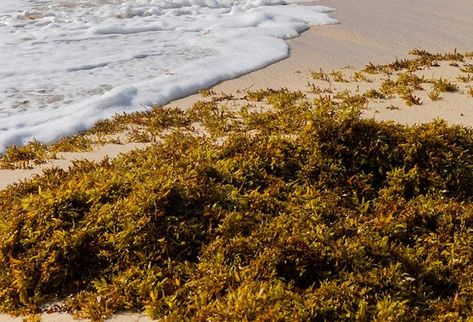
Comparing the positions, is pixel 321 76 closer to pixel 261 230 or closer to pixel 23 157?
pixel 23 157

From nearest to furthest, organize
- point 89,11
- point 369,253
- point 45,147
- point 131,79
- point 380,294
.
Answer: point 380,294, point 369,253, point 45,147, point 131,79, point 89,11

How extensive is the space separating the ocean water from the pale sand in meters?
0.35

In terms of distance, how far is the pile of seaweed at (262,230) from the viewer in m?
2.14

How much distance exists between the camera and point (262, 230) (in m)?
2.44

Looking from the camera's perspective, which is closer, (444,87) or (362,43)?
(444,87)

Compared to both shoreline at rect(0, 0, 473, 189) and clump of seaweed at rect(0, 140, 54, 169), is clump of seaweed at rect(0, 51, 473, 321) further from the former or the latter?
shoreline at rect(0, 0, 473, 189)

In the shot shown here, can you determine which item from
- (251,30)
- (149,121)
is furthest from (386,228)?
(251,30)

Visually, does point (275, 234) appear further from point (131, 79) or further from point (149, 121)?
point (131, 79)

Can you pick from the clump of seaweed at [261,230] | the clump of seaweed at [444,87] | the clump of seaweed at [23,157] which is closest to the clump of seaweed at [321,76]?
the clump of seaweed at [444,87]

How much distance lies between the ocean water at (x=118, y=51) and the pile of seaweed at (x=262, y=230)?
207cm

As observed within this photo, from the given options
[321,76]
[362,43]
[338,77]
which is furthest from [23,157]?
[362,43]

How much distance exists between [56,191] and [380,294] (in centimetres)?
162

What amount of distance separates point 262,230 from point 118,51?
552 centimetres

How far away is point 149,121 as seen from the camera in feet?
15.0
